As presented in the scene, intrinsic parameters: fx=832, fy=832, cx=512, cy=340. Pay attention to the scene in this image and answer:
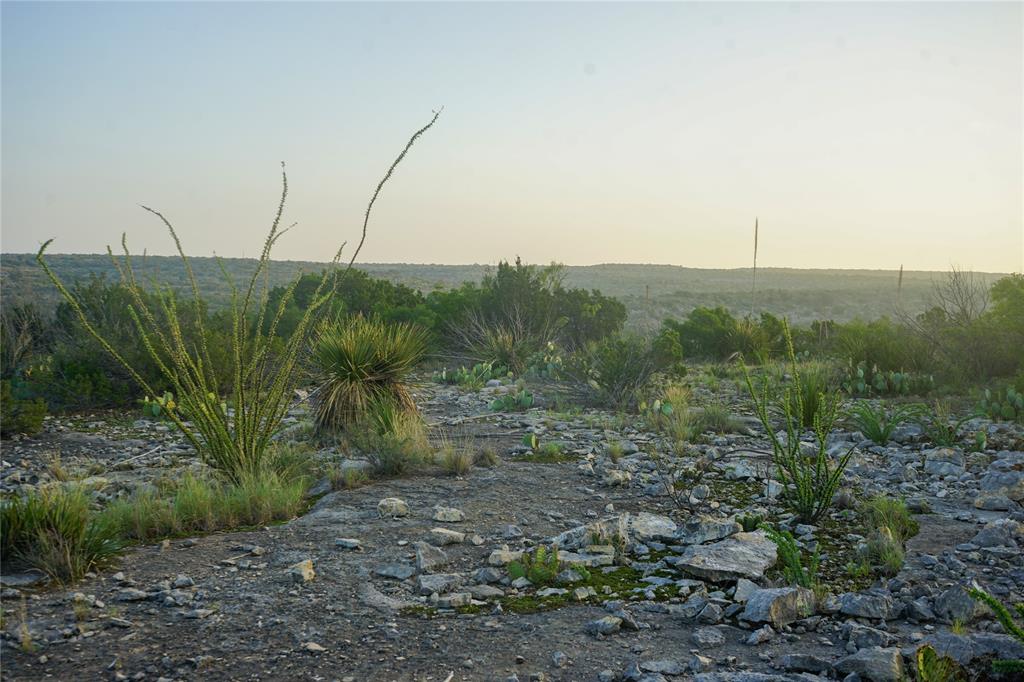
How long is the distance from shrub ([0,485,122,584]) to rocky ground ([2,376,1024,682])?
140 millimetres

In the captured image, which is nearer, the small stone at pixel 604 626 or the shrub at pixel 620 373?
the small stone at pixel 604 626

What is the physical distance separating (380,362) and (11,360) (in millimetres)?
8453

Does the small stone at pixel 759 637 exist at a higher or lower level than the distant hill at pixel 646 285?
lower

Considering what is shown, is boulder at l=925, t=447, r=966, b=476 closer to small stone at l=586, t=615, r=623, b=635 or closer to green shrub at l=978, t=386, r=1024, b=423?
green shrub at l=978, t=386, r=1024, b=423

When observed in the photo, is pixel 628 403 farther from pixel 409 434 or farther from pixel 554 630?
pixel 554 630

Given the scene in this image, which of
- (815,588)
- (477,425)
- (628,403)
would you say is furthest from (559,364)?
(815,588)

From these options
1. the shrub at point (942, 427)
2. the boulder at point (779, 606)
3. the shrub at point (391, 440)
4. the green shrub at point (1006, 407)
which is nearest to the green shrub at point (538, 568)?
the boulder at point (779, 606)

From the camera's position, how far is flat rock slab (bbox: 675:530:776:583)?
5.12m

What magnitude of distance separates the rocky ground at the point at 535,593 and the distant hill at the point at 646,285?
69.2ft

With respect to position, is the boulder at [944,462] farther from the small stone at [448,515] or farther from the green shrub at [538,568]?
the small stone at [448,515]

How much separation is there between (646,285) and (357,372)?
141 feet

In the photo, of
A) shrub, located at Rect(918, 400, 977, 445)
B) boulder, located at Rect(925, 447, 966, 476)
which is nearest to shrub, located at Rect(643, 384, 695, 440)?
boulder, located at Rect(925, 447, 966, 476)

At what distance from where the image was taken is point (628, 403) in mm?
12133

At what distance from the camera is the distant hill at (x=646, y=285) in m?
40.4
